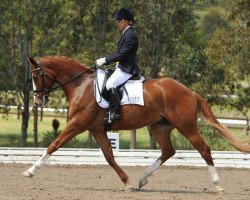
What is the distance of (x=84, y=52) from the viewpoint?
32.3 m

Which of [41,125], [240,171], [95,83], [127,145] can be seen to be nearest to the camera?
[95,83]

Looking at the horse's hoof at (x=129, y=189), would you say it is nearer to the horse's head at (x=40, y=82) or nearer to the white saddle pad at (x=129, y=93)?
the white saddle pad at (x=129, y=93)

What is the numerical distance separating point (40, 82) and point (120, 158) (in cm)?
692

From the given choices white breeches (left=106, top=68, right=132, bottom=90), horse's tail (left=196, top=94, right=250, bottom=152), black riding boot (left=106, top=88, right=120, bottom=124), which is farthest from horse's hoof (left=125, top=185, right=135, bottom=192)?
horse's tail (left=196, top=94, right=250, bottom=152)

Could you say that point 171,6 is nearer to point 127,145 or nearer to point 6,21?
point 6,21

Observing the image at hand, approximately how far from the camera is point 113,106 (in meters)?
13.6

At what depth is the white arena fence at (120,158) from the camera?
20.3m

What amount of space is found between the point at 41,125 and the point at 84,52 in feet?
54.4

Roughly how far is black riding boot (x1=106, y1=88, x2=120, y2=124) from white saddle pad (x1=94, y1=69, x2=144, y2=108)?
4.3 inches

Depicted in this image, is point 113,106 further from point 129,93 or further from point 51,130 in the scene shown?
point 51,130

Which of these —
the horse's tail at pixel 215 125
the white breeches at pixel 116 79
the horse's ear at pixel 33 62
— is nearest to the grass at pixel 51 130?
the horse's tail at pixel 215 125

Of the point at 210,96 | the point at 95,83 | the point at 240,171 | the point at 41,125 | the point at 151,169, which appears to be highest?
the point at 95,83

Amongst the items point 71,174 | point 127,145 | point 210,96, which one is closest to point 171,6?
point 210,96

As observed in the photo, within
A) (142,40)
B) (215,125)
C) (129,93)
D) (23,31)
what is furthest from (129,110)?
(23,31)
